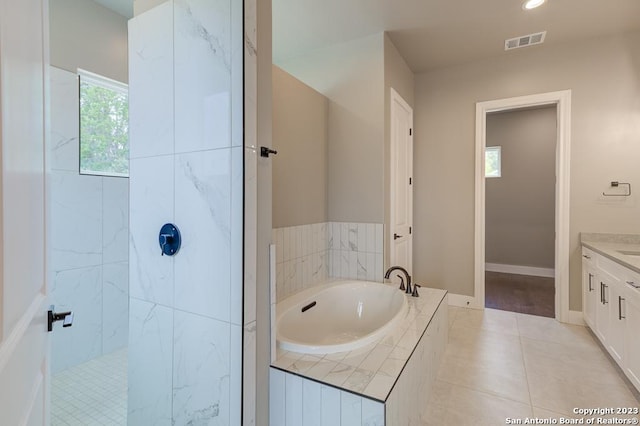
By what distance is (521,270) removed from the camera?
534 centimetres

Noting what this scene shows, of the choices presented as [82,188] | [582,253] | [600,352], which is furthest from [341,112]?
[600,352]

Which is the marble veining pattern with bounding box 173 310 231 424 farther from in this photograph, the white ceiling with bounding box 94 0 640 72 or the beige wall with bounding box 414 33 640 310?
the beige wall with bounding box 414 33 640 310

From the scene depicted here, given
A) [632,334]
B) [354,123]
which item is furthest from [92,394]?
[632,334]

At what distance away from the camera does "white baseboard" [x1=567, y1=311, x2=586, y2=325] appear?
3022 mm

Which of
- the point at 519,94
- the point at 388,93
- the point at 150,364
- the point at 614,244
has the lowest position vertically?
the point at 150,364

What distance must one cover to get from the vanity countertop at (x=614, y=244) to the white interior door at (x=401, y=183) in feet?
5.28

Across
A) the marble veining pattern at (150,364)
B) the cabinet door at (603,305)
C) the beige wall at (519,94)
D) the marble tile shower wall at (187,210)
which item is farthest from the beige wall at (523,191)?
the marble veining pattern at (150,364)

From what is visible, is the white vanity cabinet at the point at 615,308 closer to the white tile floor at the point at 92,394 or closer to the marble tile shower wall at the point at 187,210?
the marble tile shower wall at the point at 187,210

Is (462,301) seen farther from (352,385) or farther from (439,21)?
(439,21)

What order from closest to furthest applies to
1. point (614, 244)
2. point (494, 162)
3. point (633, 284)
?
point (633, 284)
point (614, 244)
point (494, 162)

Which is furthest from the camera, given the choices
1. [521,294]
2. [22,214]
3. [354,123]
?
[521,294]

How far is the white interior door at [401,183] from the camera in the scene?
9.82 ft

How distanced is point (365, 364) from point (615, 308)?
2.01 meters

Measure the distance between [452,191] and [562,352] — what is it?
1830mm
